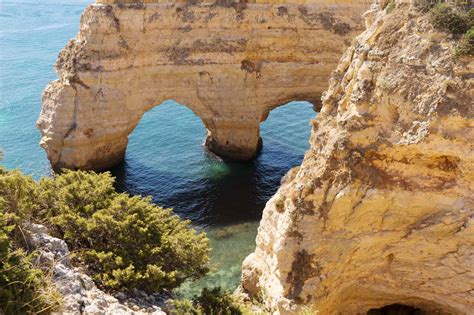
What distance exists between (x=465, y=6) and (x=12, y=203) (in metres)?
14.0

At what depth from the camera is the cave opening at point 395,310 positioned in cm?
1688

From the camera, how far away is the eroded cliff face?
1216 cm

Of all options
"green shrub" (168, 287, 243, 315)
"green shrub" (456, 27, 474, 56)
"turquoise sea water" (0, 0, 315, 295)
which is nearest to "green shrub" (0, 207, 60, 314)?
"green shrub" (168, 287, 243, 315)

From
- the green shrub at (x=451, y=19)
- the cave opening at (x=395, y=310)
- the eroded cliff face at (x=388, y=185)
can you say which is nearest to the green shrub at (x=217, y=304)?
the eroded cliff face at (x=388, y=185)

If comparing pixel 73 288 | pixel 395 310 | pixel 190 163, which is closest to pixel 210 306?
pixel 73 288

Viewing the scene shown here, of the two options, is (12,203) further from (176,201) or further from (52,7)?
(52,7)

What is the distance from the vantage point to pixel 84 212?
15.2 meters

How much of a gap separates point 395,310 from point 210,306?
7705 mm

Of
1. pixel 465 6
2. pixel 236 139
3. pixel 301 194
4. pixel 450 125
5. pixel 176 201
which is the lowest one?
pixel 176 201

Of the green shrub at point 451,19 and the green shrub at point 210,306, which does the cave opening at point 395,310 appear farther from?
the green shrub at point 451,19

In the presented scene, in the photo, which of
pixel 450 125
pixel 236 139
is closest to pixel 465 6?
pixel 450 125

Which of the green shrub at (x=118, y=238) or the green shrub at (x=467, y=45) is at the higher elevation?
the green shrub at (x=467, y=45)

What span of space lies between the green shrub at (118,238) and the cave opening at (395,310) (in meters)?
7.06

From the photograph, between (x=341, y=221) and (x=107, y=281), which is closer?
(x=107, y=281)
